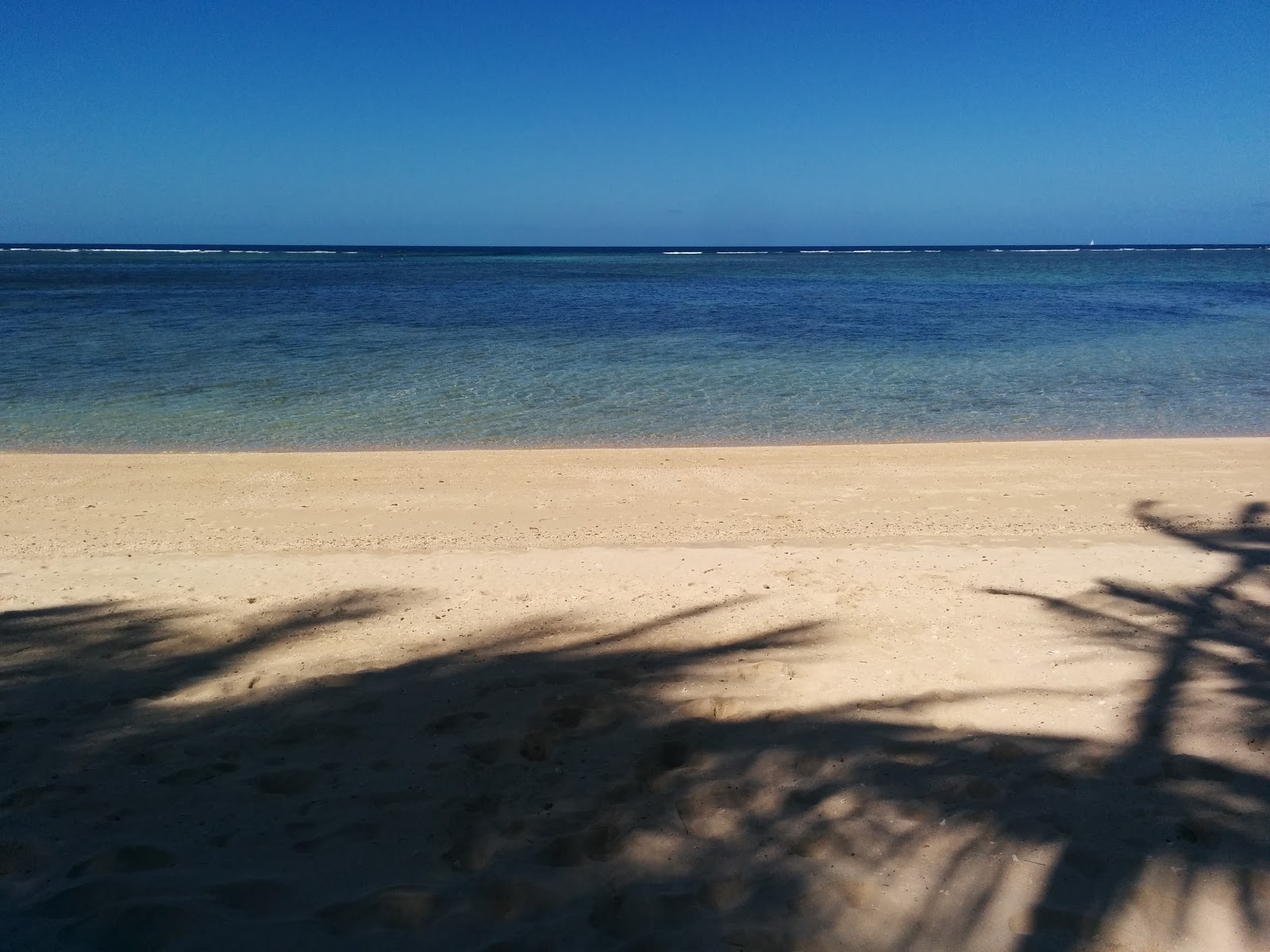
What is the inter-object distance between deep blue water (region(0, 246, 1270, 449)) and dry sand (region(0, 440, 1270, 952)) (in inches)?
197

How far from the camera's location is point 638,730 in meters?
3.91

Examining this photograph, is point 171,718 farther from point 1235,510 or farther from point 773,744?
point 1235,510

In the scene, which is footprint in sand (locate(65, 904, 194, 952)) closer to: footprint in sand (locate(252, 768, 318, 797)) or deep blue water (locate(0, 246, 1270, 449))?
footprint in sand (locate(252, 768, 318, 797))

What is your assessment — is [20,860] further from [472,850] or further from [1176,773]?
[1176,773]

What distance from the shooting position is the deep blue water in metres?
12.5

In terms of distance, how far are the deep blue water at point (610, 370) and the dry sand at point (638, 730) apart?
500 centimetres

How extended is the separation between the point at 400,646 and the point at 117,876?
2142 mm

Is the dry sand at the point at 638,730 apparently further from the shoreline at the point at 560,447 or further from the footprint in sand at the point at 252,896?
the shoreline at the point at 560,447

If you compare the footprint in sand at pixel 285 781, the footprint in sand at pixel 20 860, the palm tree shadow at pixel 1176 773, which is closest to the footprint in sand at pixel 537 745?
the footprint in sand at pixel 285 781

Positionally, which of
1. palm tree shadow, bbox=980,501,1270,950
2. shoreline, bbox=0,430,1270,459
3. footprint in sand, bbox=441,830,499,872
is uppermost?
palm tree shadow, bbox=980,501,1270,950

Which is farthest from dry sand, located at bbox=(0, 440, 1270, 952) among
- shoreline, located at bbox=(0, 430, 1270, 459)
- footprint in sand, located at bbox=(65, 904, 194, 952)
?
shoreline, located at bbox=(0, 430, 1270, 459)

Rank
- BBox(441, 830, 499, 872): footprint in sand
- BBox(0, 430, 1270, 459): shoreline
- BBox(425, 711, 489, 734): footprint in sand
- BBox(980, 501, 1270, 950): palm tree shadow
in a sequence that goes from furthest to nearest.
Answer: BBox(0, 430, 1270, 459): shoreline → BBox(425, 711, 489, 734): footprint in sand → BBox(441, 830, 499, 872): footprint in sand → BBox(980, 501, 1270, 950): palm tree shadow

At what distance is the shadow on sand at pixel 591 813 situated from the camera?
2.67m

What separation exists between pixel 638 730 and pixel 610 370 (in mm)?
13819
